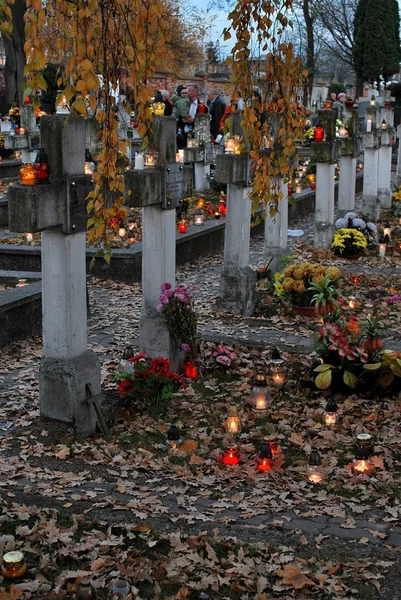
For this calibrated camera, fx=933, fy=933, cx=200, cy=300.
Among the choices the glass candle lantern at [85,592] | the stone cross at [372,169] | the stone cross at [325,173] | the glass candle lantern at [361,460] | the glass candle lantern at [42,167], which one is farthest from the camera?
the stone cross at [372,169]

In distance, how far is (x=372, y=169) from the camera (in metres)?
19.0

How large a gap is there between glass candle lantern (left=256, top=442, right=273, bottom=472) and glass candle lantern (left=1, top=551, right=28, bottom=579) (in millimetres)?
2379

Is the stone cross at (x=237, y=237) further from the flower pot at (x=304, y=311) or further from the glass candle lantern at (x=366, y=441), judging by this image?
the glass candle lantern at (x=366, y=441)

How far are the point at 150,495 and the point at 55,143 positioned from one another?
2.77 m

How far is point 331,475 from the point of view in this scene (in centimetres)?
669

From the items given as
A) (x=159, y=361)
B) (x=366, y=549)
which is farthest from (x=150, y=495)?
(x=159, y=361)

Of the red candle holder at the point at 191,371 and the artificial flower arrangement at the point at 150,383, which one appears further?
the red candle holder at the point at 191,371

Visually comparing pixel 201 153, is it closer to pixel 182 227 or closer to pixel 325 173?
pixel 182 227

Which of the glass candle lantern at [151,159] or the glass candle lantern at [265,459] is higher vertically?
the glass candle lantern at [151,159]

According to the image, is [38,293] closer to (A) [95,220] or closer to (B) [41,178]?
(B) [41,178]

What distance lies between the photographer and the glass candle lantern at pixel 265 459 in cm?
669

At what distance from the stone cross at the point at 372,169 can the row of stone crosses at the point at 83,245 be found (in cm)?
579

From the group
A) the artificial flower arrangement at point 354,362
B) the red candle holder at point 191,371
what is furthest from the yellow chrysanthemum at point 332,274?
the red candle holder at point 191,371

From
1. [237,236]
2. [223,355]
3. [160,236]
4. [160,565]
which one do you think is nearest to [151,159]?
[160,236]
